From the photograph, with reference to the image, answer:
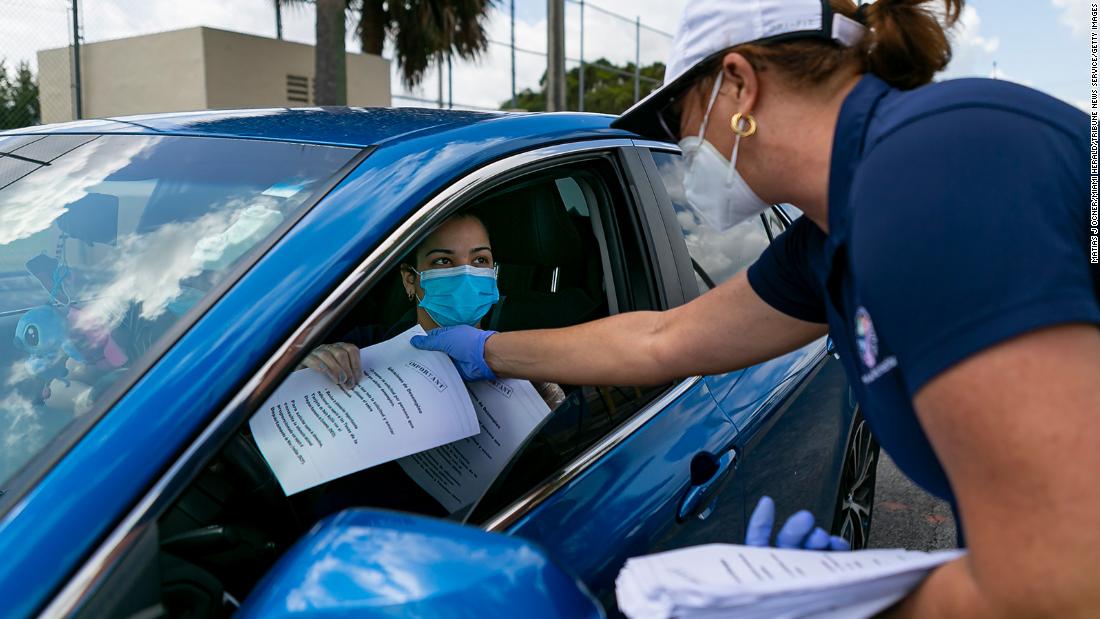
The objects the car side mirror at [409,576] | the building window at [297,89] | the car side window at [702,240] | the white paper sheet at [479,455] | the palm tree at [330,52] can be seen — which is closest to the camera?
the car side mirror at [409,576]

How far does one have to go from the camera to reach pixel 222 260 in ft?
4.47

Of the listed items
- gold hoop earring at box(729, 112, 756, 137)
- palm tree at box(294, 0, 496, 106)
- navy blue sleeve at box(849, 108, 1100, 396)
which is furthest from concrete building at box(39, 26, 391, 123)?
navy blue sleeve at box(849, 108, 1100, 396)

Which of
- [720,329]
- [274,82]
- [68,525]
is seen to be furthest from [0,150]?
[274,82]

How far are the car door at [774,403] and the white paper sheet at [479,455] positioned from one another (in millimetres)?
482

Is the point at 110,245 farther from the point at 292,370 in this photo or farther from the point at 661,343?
the point at 661,343

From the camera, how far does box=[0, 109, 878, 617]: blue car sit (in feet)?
3.39

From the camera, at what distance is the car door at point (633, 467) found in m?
1.52

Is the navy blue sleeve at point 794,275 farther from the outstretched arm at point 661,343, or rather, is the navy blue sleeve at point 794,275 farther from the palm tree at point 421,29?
the palm tree at point 421,29

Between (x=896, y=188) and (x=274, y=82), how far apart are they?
15747mm

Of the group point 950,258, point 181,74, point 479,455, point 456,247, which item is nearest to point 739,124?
point 950,258

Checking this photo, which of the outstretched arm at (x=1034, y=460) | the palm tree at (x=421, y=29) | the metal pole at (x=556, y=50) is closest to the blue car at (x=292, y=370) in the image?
the outstretched arm at (x=1034, y=460)

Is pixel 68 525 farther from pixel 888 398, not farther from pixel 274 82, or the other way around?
pixel 274 82

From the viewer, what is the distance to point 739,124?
1.40 m

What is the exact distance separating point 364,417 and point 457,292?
28.5 inches
